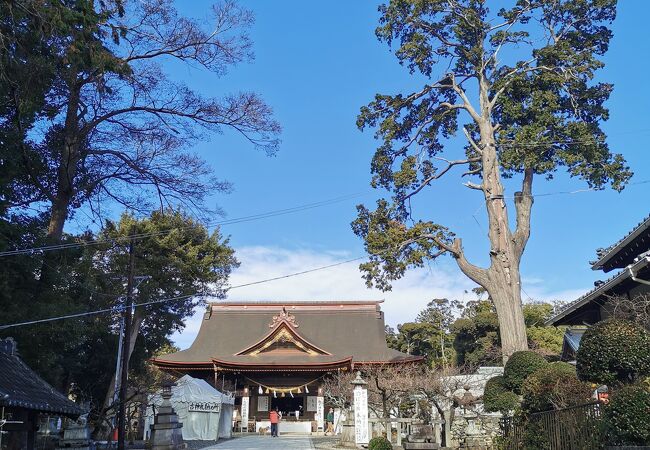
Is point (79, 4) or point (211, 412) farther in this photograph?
point (211, 412)

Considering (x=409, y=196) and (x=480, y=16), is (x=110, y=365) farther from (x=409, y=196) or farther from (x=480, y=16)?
(x=480, y=16)

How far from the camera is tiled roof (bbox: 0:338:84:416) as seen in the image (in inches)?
424

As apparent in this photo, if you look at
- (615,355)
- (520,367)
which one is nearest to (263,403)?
(520,367)

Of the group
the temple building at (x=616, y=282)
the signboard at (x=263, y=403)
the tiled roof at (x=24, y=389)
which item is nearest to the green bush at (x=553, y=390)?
the temple building at (x=616, y=282)

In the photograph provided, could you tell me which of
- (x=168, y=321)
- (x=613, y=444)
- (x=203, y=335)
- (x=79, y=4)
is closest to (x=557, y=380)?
(x=613, y=444)

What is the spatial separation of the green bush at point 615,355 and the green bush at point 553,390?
3.03 ft

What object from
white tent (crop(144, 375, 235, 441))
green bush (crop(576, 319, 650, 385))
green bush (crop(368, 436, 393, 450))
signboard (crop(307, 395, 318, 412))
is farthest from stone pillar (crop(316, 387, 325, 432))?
green bush (crop(576, 319, 650, 385))

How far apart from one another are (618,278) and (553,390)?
395 cm

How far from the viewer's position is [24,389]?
11.6 metres

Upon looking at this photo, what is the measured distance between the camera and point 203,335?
32875 millimetres

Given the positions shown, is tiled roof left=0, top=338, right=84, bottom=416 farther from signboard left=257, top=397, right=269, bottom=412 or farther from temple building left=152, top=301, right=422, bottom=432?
signboard left=257, top=397, right=269, bottom=412

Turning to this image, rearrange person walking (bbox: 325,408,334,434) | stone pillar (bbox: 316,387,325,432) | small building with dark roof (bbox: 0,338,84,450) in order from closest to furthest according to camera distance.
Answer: small building with dark roof (bbox: 0,338,84,450) < person walking (bbox: 325,408,334,434) < stone pillar (bbox: 316,387,325,432)

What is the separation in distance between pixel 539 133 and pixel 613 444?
9.18 metres

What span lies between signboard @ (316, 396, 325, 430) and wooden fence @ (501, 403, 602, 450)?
1756 cm
